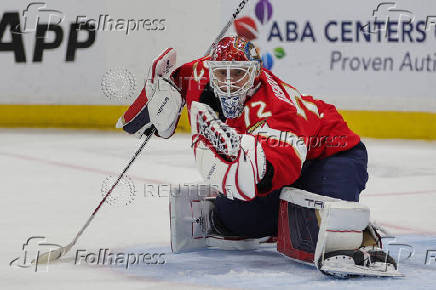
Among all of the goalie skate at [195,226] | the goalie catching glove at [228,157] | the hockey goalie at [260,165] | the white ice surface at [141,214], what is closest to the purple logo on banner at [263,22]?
the white ice surface at [141,214]

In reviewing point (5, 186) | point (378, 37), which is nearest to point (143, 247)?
point (5, 186)

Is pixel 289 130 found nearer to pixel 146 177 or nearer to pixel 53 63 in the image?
pixel 146 177

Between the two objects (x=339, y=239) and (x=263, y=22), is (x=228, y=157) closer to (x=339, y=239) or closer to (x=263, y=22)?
(x=339, y=239)

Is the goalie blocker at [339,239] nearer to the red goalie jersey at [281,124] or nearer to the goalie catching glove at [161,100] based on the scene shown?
the red goalie jersey at [281,124]

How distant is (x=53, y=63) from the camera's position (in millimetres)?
7965

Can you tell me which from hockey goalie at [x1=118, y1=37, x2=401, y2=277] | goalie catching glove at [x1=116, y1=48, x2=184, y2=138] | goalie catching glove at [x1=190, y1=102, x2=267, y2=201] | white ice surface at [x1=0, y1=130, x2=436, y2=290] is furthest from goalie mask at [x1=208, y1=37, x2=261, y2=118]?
white ice surface at [x1=0, y1=130, x2=436, y2=290]

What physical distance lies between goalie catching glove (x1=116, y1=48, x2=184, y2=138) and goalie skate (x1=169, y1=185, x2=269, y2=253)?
26 centimetres

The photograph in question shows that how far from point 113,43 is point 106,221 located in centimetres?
446

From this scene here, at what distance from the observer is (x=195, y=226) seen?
3.16 metres

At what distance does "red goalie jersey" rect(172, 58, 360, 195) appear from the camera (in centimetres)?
269

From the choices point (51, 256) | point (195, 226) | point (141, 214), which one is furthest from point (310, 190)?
point (141, 214)

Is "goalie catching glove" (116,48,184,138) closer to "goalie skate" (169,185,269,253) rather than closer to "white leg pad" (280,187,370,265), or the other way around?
"goalie skate" (169,185,269,253)

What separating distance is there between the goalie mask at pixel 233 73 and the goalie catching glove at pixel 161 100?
356 mm

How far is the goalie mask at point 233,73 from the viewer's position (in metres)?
2.78
